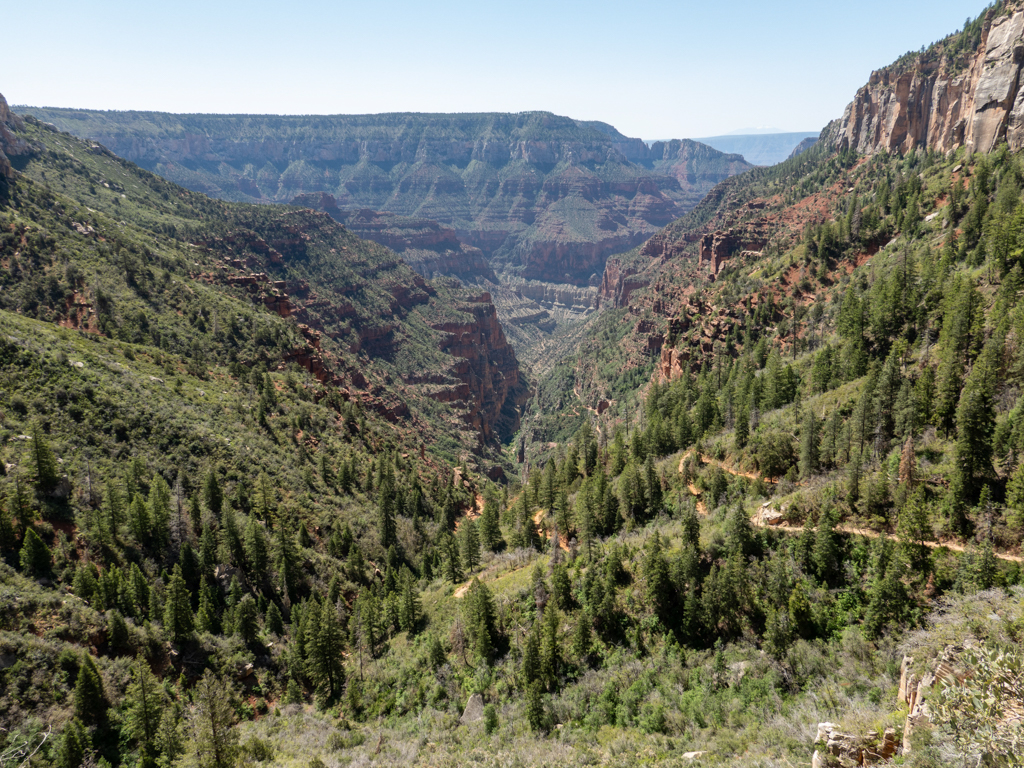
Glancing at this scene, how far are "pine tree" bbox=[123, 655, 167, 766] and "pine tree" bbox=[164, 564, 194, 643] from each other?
762cm

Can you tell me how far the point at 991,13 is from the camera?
429ft

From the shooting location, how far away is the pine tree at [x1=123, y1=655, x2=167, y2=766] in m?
37.9

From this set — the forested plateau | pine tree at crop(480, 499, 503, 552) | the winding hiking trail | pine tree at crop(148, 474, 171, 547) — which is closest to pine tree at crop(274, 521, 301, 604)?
the forested plateau

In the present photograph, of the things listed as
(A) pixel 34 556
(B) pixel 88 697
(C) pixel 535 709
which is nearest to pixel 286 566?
(A) pixel 34 556

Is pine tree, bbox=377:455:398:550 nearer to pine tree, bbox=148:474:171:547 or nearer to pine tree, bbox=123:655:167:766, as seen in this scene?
pine tree, bbox=148:474:171:547

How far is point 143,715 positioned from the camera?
38219 mm

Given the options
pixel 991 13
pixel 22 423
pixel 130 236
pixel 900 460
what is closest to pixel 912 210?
pixel 991 13

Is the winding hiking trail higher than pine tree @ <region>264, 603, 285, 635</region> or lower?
higher

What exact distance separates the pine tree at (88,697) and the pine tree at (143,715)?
1778mm

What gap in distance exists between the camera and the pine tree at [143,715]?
124ft

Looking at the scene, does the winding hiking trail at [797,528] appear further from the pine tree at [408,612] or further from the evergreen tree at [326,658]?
the evergreen tree at [326,658]

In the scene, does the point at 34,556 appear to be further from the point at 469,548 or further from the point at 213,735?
the point at 469,548

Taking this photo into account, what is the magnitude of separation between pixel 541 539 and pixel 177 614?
44.4m

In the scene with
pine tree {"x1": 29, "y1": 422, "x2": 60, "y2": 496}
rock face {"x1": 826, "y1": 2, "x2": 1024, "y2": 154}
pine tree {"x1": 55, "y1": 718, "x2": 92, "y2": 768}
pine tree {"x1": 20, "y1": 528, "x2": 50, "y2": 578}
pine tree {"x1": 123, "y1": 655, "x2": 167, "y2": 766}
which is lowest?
pine tree {"x1": 123, "y1": 655, "x2": 167, "y2": 766}
